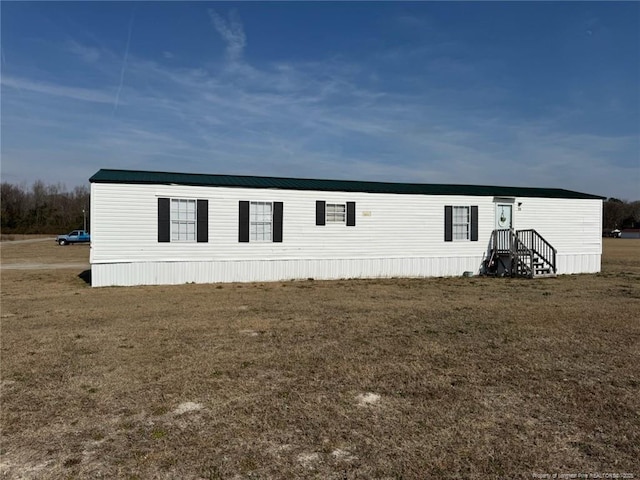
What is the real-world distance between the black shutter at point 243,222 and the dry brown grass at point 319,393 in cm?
564

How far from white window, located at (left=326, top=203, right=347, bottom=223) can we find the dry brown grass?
22.1 feet

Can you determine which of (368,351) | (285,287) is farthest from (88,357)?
(285,287)

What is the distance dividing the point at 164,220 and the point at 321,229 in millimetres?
4934

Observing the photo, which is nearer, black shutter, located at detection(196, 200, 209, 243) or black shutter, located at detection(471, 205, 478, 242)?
black shutter, located at detection(196, 200, 209, 243)

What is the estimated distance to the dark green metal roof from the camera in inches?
540

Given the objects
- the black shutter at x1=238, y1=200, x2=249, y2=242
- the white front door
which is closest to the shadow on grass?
the black shutter at x1=238, y1=200, x2=249, y2=242

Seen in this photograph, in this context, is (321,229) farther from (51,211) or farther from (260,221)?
(51,211)

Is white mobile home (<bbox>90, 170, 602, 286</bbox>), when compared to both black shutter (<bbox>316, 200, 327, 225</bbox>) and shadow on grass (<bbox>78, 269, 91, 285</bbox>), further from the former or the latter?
shadow on grass (<bbox>78, 269, 91, 285</bbox>)

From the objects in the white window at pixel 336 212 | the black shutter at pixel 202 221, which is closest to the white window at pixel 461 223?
the white window at pixel 336 212

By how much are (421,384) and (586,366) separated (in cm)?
208

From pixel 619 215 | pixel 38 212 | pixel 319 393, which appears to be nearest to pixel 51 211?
pixel 38 212

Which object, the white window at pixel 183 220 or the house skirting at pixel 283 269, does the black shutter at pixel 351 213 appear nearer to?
the house skirting at pixel 283 269

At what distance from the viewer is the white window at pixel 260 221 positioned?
14570 millimetres

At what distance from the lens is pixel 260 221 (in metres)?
14.7
